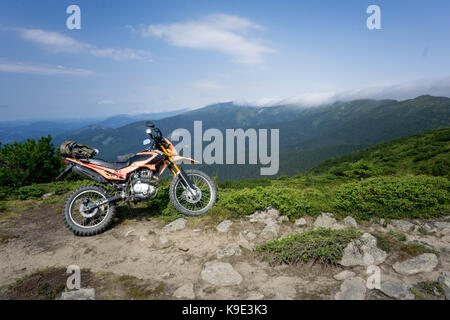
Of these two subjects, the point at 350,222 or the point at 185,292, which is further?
the point at 350,222

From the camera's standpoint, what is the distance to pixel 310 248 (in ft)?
13.2

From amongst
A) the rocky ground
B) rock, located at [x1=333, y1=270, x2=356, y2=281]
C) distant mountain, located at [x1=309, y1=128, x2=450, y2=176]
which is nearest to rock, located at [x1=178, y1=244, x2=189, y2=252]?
the rocky ground

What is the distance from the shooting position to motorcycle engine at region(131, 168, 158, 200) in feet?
18.4

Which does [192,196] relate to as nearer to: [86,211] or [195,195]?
[195,195]

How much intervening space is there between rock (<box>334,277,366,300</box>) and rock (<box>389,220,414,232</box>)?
2.28m

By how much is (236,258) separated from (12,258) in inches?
167

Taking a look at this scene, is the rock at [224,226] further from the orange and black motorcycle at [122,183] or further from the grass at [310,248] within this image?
the grass at [310,248]

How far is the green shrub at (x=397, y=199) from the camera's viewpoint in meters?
5.26

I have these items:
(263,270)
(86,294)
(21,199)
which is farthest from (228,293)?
(21,199)

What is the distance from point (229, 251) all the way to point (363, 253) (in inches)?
84.1

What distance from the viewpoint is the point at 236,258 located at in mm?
4195

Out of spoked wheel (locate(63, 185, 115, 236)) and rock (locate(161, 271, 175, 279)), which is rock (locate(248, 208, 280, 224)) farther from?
spoked wheel (locate(63, 185, 115, 236))

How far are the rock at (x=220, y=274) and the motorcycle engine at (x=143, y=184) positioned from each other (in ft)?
7.71

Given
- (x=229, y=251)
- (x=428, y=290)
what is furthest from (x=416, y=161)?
(x=229, y=251)
